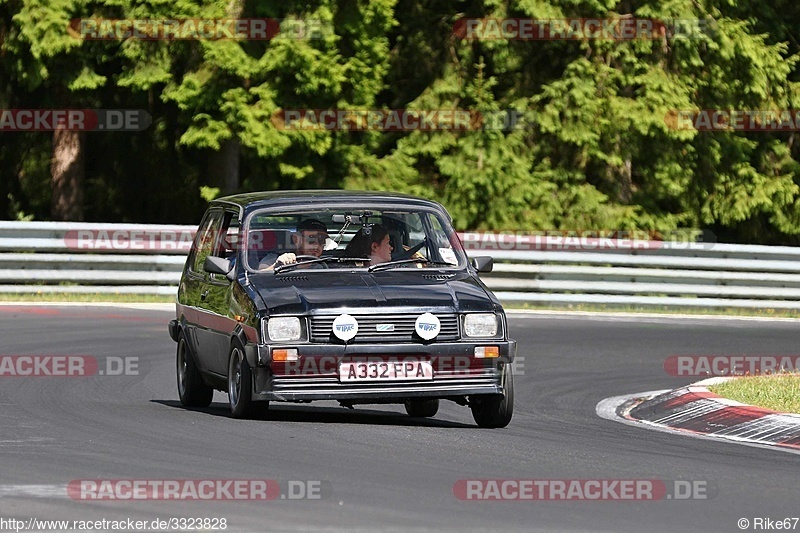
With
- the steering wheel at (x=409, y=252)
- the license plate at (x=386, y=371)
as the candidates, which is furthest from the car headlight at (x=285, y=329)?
the steering wheel at (x=409, y=252)

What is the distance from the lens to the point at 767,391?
43.4ft

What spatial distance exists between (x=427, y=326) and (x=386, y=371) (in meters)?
0.40

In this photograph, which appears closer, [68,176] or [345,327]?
[345,327]

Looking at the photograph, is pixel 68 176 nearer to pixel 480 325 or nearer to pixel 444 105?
pixel 444 105

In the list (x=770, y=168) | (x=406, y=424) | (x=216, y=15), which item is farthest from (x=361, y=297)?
(x=770, y=168)

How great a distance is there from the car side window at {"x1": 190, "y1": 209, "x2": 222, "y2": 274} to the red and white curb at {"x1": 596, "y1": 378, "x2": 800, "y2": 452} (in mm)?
3277

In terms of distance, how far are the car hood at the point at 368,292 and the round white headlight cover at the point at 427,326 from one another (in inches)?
2.4

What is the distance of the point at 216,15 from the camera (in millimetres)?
27938

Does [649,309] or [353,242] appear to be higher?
[353,242]

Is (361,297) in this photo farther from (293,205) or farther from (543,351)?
(543,351)

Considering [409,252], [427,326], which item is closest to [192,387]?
[409,252]

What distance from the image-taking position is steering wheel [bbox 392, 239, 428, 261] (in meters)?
12.4

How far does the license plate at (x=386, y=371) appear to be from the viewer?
36.2 ft

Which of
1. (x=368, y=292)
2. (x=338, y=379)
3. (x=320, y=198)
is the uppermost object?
(x=320, y=198)
